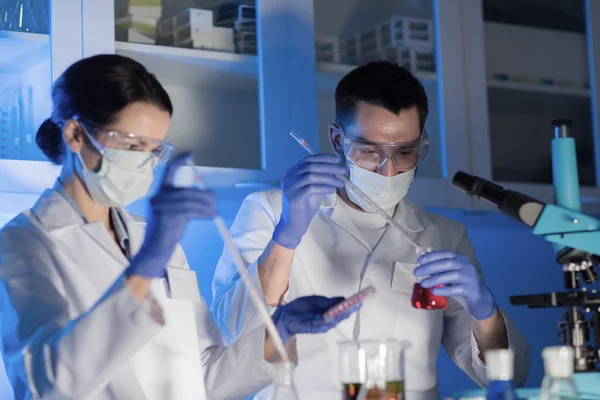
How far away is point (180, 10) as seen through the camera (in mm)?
2518

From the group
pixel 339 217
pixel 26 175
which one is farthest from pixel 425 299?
pixel 26 175

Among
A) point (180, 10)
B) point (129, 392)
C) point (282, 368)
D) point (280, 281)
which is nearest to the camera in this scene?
point (282, 368)

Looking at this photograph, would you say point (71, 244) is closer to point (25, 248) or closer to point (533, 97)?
point (25, 248)

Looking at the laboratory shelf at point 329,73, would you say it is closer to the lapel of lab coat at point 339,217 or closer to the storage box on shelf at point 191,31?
the storage box on shelf at point 191,31

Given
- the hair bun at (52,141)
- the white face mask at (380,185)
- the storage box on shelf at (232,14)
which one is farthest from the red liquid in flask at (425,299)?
the storage box on shelf at (232,14)

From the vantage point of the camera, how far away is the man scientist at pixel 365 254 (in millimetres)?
1980

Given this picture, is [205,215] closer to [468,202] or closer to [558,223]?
[558,223]

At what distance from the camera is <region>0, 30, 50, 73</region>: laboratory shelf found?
2.22 meters

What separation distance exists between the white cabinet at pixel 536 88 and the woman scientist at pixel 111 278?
4.81ft

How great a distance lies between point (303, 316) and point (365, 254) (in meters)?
0.73

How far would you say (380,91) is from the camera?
84.0 inches

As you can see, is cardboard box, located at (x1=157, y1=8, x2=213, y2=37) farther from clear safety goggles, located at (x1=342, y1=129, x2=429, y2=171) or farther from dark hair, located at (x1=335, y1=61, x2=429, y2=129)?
clear safety goggles, located at (x1=342, y1=129, x2=429, y2=171)

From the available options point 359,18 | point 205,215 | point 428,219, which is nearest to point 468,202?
point 428,219

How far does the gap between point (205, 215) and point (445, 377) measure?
1872 mm
